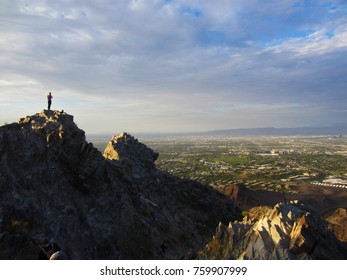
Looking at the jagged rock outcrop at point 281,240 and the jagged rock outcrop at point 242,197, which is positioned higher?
the jagged rock outcrop at point 281,240

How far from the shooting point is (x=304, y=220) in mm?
22453

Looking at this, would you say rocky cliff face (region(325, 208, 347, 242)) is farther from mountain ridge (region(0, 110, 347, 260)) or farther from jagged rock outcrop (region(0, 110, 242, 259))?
jagged rock outcrop (region(0, 110, 242, 259))

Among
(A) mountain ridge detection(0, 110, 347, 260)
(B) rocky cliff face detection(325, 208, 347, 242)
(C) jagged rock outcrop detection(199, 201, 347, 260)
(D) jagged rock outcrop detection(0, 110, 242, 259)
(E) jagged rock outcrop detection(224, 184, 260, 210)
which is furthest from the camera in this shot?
(E) jagged rock outcrop detection(224, 184, 260, 210)

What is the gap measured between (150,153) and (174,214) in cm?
1363

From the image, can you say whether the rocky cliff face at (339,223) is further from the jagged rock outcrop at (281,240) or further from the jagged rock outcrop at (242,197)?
the jagged rock outcrop at (281,240)

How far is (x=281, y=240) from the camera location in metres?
21.6

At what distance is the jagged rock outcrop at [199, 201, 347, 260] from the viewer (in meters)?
21.0

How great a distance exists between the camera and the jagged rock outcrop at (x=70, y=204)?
26094 millimetres

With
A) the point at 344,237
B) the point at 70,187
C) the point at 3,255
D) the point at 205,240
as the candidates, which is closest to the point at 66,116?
the point at 70,187

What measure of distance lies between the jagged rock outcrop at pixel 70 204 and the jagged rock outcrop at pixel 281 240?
831 centimetres

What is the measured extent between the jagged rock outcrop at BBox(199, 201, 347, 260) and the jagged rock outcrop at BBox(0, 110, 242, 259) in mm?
8306

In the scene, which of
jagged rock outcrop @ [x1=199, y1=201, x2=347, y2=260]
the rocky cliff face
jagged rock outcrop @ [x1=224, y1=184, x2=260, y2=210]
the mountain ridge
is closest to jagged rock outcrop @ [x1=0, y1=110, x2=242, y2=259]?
the mountain ridge

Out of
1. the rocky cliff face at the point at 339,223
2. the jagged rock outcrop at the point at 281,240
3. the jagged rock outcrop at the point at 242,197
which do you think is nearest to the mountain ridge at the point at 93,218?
the jagged rock outcrop at the point at 281,240
